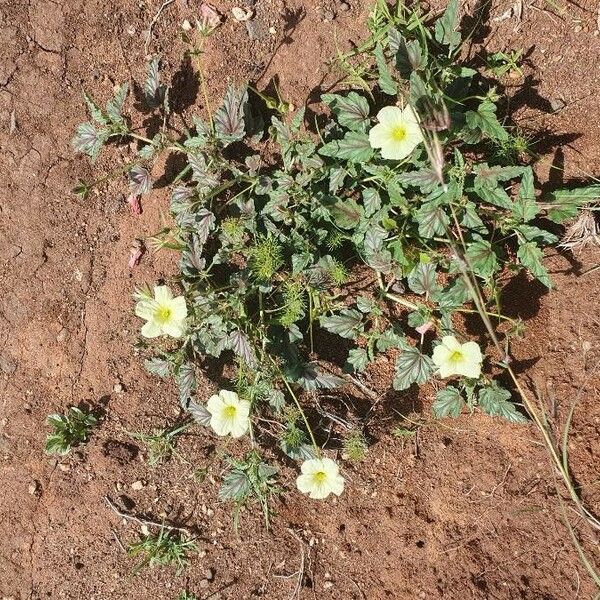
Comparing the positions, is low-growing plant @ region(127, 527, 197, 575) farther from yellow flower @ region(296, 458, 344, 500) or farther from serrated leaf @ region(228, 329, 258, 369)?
serrated leaf @ region(228, 329, 258, 369)

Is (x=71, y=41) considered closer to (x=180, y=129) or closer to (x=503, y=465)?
(x=180, y=129)

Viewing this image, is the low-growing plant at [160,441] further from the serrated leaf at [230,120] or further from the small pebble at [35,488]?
the serrated leaf at [230,120]

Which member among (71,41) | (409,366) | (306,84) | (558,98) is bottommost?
(409,366)

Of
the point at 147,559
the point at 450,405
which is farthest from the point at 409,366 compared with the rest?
the point at 147,559

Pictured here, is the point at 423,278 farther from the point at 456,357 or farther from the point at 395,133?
the point at 395,133

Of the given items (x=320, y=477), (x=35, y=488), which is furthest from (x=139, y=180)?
(x=35, y=488)

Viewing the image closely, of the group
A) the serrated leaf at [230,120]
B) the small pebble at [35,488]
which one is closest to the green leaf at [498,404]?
the serrated leaf at [230,120]

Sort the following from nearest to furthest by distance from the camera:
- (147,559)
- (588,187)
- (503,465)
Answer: (588,187), (503,465), (147,559)

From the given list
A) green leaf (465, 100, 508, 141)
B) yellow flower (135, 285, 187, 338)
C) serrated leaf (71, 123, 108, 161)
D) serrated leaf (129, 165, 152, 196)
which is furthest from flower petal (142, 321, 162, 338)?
green leaf (465, 100, 508, 141)
